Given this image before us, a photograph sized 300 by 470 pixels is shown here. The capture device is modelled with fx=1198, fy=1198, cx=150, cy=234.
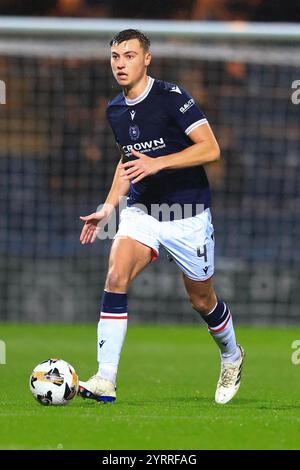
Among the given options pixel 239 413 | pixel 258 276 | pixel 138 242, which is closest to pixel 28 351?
pixel 258 276

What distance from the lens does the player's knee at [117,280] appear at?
7.25m

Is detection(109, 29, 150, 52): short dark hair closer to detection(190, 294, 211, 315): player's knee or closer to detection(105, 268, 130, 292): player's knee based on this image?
detection(105, 268, 130, 292): player's knee

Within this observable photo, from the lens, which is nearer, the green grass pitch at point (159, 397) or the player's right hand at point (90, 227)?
the green grass pitch at point (159, 397)

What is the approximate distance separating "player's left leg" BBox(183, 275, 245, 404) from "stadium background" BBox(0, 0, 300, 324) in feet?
21.4

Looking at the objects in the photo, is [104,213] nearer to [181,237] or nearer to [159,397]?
[181,237]

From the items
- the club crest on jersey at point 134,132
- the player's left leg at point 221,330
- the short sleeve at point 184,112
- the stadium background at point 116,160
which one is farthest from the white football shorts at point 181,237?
the stadium background at point 116,160

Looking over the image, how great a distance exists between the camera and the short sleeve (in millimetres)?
7395

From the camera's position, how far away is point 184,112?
7.42 metres

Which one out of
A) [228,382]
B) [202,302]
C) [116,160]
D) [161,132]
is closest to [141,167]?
[161,132]

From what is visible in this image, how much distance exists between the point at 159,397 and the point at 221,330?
0.62 meters

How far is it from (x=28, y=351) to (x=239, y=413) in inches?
212

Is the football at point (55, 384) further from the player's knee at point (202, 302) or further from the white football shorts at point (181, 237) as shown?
the player's knee at point (202, 302)

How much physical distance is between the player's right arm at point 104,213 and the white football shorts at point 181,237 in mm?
100

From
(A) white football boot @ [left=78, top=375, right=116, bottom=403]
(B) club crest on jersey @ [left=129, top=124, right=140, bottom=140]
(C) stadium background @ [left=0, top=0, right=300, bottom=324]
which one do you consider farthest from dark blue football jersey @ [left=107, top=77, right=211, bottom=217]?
(C) stadium background @ [left=0, top=0, right=300, bottom=324]
